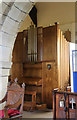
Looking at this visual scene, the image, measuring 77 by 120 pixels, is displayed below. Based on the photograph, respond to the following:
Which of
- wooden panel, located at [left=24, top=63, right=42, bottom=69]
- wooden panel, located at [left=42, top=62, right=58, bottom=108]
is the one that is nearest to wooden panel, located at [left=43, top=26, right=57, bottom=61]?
wooden panel, located at [left=42, top=62, right=58, bottom=108]

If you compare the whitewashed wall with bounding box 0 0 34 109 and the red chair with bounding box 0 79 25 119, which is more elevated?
the whitewashed wall with bounding box 0 0 34 109

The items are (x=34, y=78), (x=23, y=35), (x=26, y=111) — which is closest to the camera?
(x=26, y=111)

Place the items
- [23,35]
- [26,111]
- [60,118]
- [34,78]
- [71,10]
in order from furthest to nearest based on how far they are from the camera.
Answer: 1. [71,10]
2. [23,35]
3. [34,78]
4. [26,111]
5. [60,118]

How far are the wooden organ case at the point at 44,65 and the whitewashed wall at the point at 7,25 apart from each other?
3739mm

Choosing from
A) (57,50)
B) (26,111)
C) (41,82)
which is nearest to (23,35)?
(57,50)

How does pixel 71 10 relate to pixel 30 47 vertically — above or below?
above

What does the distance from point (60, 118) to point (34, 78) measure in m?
2.29

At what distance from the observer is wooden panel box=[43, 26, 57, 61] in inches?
199

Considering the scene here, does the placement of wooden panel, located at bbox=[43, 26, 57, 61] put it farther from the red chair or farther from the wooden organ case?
the red chair

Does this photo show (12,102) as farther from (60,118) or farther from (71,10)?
(71,10)

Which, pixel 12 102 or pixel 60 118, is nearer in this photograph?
pixel 12 102

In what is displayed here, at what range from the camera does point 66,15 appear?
6387mm

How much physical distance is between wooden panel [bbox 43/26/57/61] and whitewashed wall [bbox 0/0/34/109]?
3.94 meters

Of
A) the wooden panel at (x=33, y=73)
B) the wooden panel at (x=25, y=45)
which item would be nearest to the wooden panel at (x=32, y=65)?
the wooden panel at (x=33, y=73)
